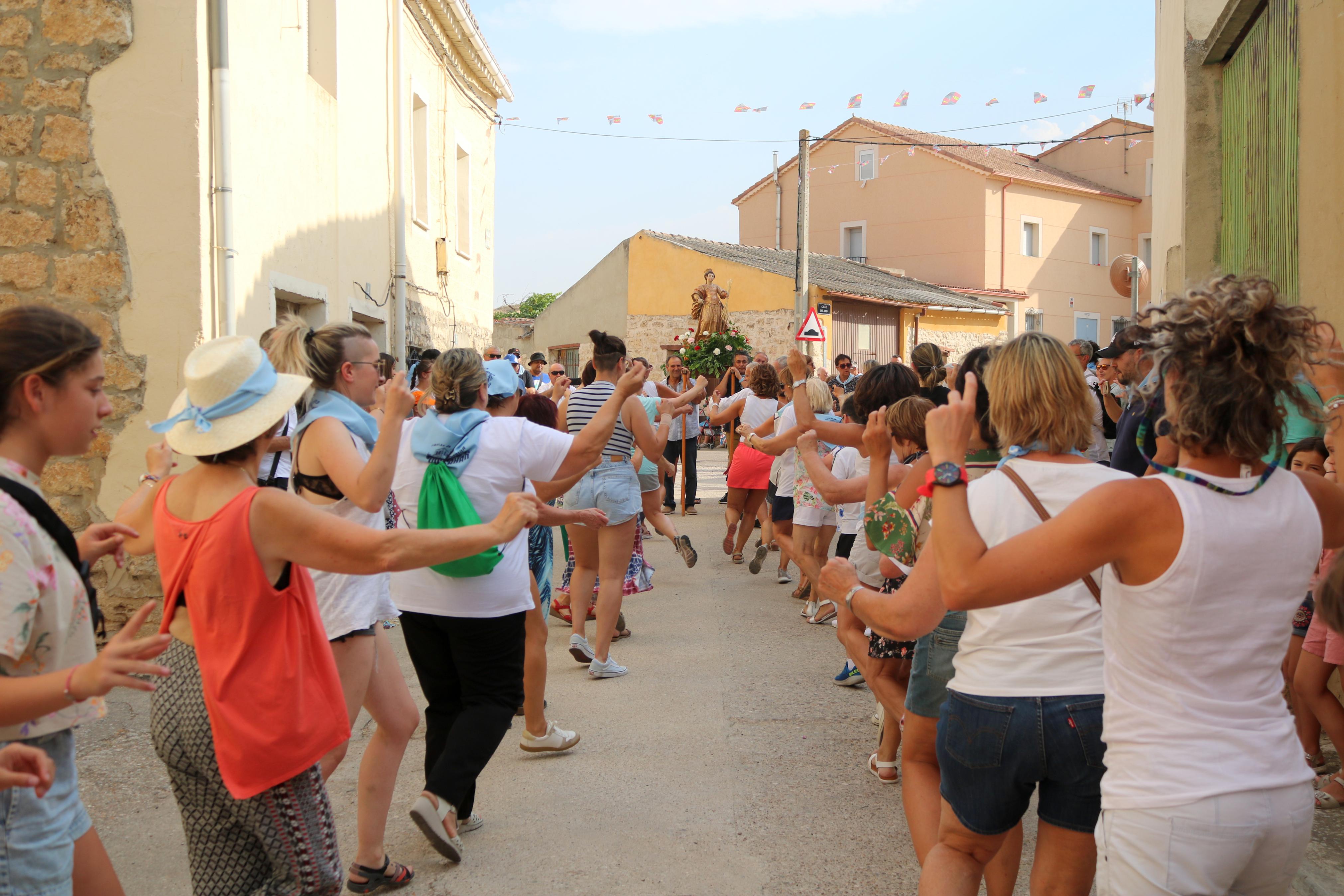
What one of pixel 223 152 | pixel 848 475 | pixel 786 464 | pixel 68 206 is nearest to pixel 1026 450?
pixel 848 475

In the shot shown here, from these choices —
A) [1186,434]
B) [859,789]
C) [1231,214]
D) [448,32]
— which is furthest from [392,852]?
[448,32]

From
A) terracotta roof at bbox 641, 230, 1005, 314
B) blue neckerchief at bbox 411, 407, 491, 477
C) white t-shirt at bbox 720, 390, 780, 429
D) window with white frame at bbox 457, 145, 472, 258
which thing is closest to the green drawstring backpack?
blue neckerchief at bbox 411, 407, 491, 477

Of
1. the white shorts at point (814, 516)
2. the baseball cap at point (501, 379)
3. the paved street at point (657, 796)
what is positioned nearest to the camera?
the paved street at point (657, 796)

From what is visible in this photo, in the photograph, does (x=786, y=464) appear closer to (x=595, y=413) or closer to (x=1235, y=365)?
(x=595, y=413)

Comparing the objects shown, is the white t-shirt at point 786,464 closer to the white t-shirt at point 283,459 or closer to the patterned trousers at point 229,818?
the white t-shirt at point 283,459

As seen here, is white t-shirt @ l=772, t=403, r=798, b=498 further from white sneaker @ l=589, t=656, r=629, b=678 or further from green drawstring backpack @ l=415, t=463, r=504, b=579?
green drawstring backpack @ l=415, t=463, r=504, b=579

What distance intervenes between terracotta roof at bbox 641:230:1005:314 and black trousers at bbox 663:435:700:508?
38.8 feet

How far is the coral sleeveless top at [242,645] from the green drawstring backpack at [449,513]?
123cm

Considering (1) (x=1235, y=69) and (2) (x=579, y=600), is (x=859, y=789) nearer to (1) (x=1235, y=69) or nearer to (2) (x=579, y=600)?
(2) (x=579, y=600)

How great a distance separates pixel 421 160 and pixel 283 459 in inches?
339

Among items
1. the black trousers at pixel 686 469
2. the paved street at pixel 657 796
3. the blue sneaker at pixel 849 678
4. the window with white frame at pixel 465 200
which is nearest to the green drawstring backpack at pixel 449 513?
the paved street at pixel 657 796

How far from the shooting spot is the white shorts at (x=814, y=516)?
781 centimetres

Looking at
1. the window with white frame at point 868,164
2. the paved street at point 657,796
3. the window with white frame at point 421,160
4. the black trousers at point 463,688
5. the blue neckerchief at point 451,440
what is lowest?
A: the paved street at point 657,796

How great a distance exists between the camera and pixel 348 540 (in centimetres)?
239
